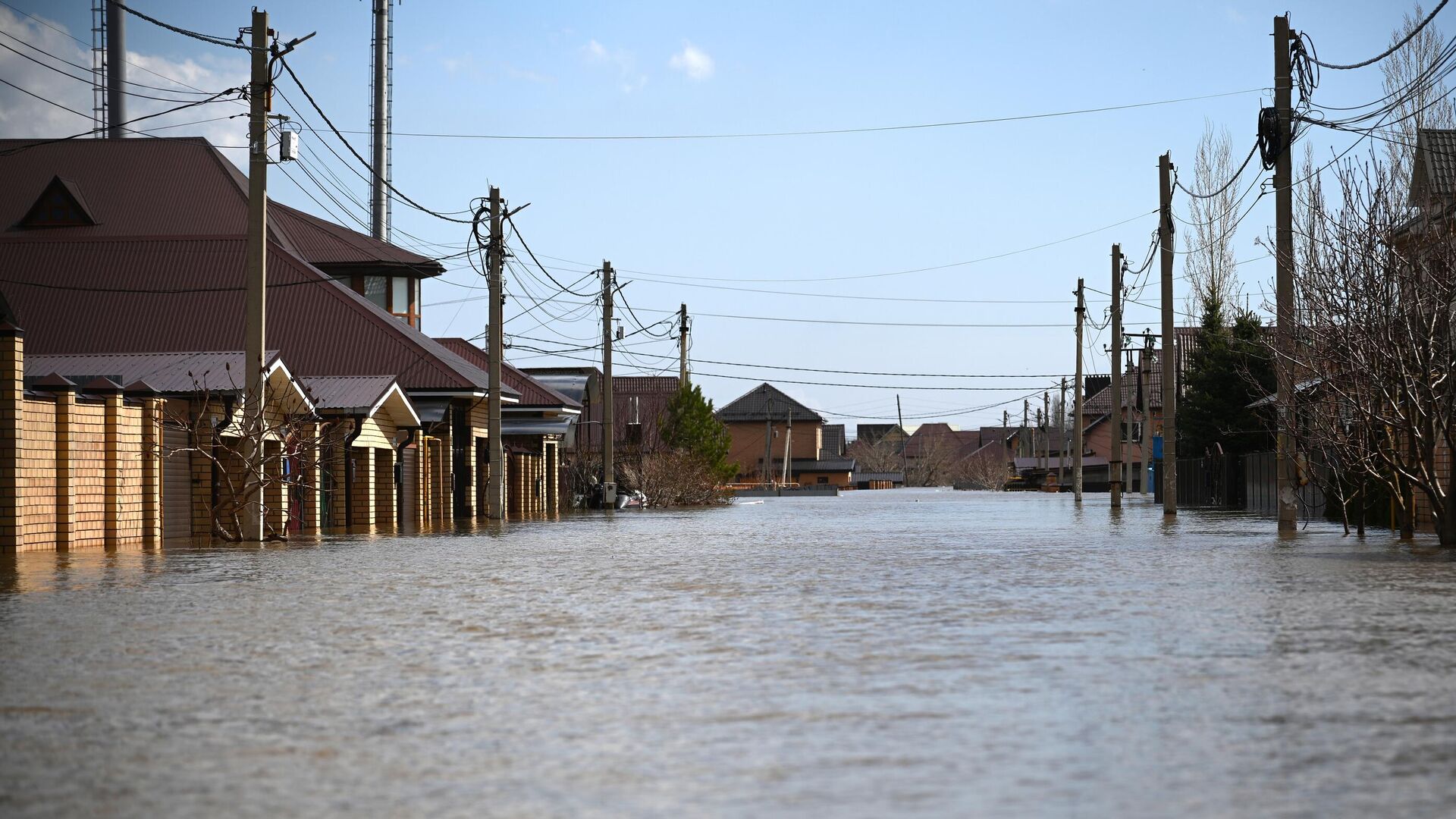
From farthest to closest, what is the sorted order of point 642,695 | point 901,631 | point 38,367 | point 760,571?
point 38,367, point 760,571, point 901,631, point 642,695

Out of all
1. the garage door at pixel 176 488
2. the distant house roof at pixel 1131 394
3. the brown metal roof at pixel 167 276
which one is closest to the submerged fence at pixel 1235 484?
the distant house roof at pixel 1131 394

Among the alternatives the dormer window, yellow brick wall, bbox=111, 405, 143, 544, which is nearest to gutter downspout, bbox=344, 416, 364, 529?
yellow brick wall, bbox=111, 405, 143, 544

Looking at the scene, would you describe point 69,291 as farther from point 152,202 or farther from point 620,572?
point 620,572

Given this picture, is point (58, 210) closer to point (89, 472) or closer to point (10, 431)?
point (89, 472)

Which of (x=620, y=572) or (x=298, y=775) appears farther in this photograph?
(x=620, y=572)

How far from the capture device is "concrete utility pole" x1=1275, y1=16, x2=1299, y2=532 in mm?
26531

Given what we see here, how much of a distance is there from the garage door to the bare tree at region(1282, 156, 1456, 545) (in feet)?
63.2

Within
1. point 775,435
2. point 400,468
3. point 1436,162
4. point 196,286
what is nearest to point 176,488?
point 400,468

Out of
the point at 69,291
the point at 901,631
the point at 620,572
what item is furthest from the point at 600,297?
the point at 901,631

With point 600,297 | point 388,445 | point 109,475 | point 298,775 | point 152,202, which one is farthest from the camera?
point 600,297

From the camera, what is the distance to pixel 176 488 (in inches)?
1217

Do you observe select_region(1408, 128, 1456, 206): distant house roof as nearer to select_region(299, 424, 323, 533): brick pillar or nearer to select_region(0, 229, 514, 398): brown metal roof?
select_region(299, 424, 323, 533): brick pillar

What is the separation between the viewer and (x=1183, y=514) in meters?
43.3

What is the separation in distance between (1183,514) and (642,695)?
3673 centimetres
